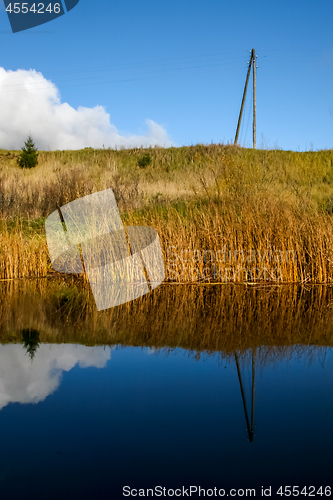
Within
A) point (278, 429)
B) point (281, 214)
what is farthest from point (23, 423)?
point (281, 214)

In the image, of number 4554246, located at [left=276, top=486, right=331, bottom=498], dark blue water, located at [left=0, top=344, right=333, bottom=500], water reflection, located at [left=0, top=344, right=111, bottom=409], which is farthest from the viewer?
water reflection, located at [left=0, top=344, right=111, bottom=409]

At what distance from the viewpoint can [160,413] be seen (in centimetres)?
251

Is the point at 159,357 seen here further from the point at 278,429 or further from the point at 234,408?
the point at 278,429

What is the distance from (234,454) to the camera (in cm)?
208

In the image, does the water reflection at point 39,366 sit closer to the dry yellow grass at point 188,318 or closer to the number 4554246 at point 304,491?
the dry yellow grass at point 188,318

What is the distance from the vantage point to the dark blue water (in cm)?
190

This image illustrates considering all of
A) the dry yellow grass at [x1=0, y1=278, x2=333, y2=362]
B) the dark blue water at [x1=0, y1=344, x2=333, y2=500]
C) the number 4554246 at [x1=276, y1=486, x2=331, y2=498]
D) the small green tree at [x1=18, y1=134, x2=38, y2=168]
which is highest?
the small green tree at [x1=18, y1=134, x2=38, y2=168]

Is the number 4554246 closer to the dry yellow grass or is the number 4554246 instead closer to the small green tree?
the dry yellow grass

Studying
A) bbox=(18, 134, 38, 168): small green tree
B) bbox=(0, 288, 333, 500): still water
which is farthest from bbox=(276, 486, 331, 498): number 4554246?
bbox=(18, 134, 38, 168): small green tree

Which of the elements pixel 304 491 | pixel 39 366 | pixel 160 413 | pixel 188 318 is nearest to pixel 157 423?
pixel 160 413

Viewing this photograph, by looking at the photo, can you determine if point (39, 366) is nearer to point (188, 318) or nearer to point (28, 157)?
point (188, 318)

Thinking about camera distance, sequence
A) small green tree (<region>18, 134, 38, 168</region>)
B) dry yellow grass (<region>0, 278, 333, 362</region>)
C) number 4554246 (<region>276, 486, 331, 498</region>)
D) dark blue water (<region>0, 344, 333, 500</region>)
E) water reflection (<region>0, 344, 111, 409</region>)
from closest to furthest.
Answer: number 4554246 (<region>276, 486, 331, 498</region>), dark blue water (<region>0, 344, 333, 500</region>), water reflection (<region>0, 344, 111, 409</region>), dry yellow grass (<region>0, 278, 333, 362</region>), small green tree (<region>18, 134, 38, 168</region>)

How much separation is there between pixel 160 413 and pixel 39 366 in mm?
1298

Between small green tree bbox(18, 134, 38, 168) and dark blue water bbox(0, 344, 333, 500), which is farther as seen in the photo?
small green tree bbox(18, 134, 38, 168)
